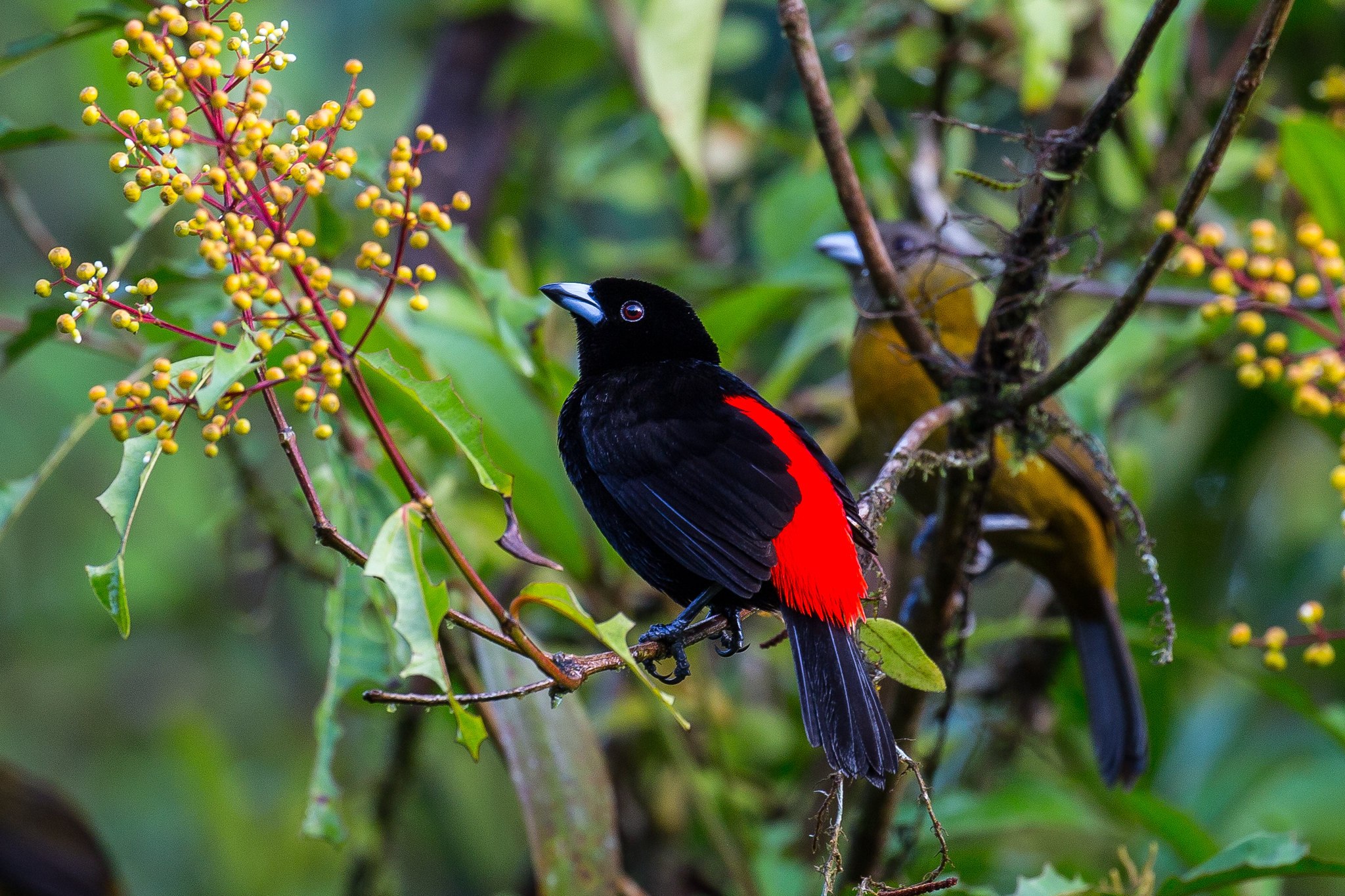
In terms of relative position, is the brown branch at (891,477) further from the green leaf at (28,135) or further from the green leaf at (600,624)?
the green leaf at (28,135)

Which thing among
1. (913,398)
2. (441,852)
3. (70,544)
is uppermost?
(913,398)

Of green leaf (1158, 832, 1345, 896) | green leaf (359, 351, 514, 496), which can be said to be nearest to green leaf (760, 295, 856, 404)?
green leaf (1158, 832, 1345, 896)

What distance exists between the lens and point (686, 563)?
2.11 m

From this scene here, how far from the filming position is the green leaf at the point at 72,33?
2.55m

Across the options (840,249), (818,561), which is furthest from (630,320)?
(840,249)

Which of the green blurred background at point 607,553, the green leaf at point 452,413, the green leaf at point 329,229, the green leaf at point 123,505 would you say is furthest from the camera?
the green blurred background at point 607,553

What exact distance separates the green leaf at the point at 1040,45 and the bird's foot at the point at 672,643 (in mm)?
1789

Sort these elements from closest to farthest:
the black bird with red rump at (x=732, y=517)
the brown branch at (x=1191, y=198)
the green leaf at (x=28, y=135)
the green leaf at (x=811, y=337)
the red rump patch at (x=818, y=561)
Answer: the brown branch at (x=1191, y=198)
the black bird with red rump at (x=732, y=517)
the red rump patch at (x=818, y=561)
the green leaf at (x=28, y=135)
the green leaf at (x=811, y=337)

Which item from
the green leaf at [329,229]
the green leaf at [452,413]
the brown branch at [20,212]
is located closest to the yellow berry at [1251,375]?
the green leaf at [452,413]

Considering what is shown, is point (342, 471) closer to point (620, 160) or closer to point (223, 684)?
point (620, 160)

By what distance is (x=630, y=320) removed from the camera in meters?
2.60

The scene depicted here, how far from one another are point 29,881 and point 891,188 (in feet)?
10.9

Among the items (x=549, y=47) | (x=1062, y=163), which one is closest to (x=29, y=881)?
(x=1062, y=163)

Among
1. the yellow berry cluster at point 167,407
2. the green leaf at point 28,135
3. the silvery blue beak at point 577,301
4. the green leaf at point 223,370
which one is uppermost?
the green leaf at point 28,135
